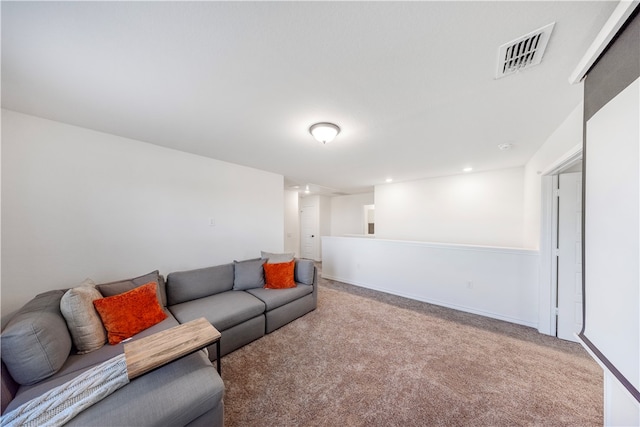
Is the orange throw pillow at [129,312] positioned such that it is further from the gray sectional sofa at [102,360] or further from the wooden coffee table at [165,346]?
the wooden coffee table at [165,346]

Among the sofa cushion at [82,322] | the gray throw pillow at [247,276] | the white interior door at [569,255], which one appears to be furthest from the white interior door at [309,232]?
the sofa cushion at [82,322]

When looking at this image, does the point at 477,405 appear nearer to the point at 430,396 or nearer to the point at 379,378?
the point at 430,396

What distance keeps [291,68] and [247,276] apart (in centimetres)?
259

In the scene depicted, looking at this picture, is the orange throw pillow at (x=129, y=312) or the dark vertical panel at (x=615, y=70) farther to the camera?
the orange throw pillow at (x=129, y=312)

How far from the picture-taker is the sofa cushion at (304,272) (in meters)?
3.16

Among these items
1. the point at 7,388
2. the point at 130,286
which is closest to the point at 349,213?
the point at 130,286

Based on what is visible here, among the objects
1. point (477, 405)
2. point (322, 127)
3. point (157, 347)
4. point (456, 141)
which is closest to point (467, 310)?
point (477, 405)

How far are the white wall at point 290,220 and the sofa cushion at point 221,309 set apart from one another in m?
3.75

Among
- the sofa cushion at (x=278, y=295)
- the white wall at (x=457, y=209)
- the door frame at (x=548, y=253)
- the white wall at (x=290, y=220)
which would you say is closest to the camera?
the door frame at (x=548, y=253)

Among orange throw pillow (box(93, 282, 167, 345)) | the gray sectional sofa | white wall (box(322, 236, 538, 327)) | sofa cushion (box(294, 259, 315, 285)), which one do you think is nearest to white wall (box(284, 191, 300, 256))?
white wall (box(322, 236, 538, 327))

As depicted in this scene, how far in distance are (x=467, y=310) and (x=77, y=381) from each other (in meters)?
4.22

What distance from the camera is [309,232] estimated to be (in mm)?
7176

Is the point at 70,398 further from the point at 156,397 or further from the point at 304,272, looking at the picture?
the point at 304,272

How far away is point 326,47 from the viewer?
3.78ft
